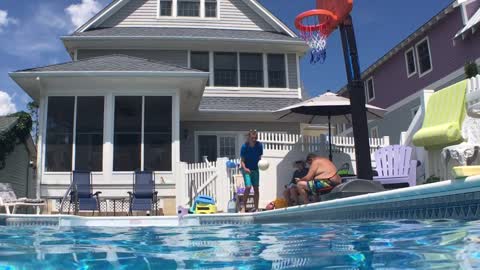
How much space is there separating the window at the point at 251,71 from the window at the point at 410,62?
20.4 ft

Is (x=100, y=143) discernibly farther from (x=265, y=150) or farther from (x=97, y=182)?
(x=265, y=150)

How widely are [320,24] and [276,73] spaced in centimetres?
662

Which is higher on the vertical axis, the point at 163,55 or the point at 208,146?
the point at 163,55

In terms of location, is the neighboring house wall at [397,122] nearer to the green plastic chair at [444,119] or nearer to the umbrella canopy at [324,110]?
the umbrella canopy at [324,110]

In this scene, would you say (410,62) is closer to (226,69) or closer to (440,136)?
(226,69)

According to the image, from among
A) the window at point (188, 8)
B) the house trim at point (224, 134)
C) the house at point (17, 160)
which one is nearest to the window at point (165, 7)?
the window at point (188, 8)

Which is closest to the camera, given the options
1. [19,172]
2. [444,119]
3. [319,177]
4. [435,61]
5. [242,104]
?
[319,177]

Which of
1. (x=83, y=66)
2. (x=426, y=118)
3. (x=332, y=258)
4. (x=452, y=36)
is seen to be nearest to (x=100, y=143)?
(x=83, y=66)

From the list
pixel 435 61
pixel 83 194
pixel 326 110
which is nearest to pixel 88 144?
pixel 83 194

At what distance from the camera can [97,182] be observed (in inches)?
413

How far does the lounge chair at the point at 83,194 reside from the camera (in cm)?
Answer: 956

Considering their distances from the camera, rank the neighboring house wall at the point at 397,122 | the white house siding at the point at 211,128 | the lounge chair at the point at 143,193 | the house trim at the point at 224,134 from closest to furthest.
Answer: the lounge chair at the point at 143,193, the white house siding at the point at 211,128, the house trim at the point at 224,134, the neighboring house wall at the point at 397,122

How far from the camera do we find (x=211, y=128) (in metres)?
14.4

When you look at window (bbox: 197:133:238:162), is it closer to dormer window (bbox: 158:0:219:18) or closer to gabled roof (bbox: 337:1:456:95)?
dormer window (bbox: 158:0:219:18)
